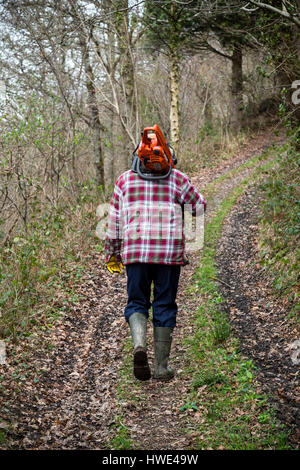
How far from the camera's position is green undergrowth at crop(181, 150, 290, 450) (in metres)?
3.25

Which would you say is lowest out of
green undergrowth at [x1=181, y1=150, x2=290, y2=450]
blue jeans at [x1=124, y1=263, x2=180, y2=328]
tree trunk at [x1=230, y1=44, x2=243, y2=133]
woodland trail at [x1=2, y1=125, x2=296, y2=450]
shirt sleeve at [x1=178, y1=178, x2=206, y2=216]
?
woodland trail at [x1=2, y1=125, x2=296, y2=450]

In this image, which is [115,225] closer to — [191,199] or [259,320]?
[191,199]

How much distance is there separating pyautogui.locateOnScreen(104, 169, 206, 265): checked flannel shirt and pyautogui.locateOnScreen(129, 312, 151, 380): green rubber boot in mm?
576

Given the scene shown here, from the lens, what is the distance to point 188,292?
6801 millimetres

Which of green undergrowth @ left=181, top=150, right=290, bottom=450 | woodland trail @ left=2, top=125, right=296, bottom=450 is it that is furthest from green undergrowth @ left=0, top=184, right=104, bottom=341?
green undergrowth @ left=181, top=150, right=290, bottom=450

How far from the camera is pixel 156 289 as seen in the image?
162 inches

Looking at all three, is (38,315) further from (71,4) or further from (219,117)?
(219,117)

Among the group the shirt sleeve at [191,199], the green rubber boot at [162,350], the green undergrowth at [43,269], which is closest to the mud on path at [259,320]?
the green rubber boot at [162,350]

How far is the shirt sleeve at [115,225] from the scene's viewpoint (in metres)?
4.16

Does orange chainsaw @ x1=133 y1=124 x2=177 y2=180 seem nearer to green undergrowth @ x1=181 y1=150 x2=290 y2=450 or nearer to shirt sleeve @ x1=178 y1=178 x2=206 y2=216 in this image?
shirt sleeve @ x1=178 y1=178 x2=206 y2=216

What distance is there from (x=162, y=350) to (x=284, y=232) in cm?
406

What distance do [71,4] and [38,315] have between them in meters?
8.02

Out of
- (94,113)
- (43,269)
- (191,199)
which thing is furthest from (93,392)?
(94,113)

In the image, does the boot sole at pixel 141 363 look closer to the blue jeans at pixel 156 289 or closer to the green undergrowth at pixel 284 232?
the blue jeans at pixel 156 289
